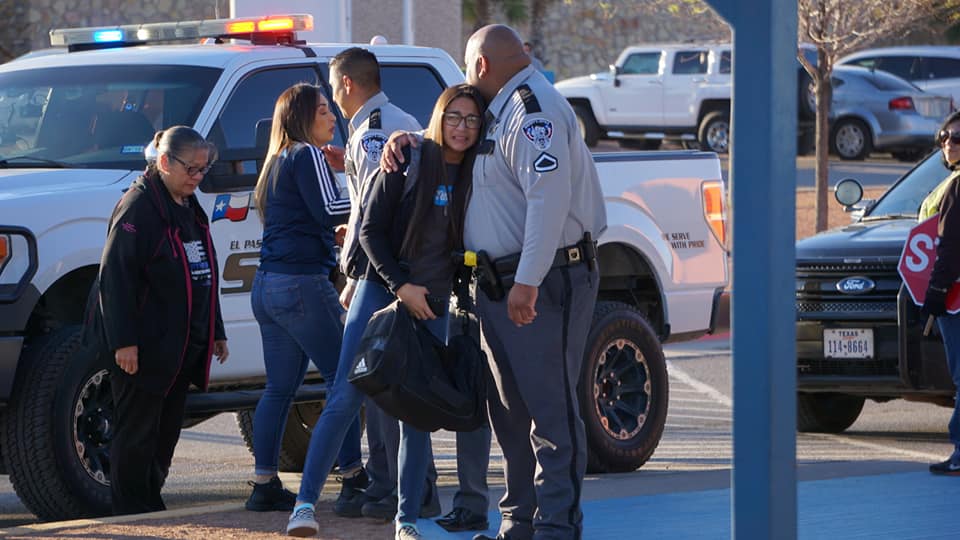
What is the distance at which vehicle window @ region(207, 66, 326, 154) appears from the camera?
8.29 meters

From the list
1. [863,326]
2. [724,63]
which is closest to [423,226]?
[863,326]

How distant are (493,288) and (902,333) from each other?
418 cm

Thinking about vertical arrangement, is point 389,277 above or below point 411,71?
below

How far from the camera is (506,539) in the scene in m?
6.38

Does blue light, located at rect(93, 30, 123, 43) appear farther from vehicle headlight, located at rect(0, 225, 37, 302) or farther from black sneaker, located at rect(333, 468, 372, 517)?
black sneaker, located at rect(333, 468, 372, 517)

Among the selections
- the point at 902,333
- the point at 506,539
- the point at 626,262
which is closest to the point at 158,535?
the point at 506,539

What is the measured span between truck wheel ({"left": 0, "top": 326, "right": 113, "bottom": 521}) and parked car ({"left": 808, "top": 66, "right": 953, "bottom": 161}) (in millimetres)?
21742

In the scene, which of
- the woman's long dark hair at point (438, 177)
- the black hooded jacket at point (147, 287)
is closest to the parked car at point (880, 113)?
the black hooded jacket at point (147, 287)

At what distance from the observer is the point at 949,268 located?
825cm

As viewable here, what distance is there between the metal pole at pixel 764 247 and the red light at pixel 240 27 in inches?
193

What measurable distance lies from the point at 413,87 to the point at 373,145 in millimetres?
2491

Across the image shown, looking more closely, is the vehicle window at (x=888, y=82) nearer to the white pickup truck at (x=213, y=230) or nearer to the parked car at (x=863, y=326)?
the parked car at (x=863, y=326)

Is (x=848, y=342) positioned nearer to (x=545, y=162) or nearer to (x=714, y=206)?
(x=714, y=206)

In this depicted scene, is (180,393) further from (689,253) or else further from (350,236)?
(689,253)
